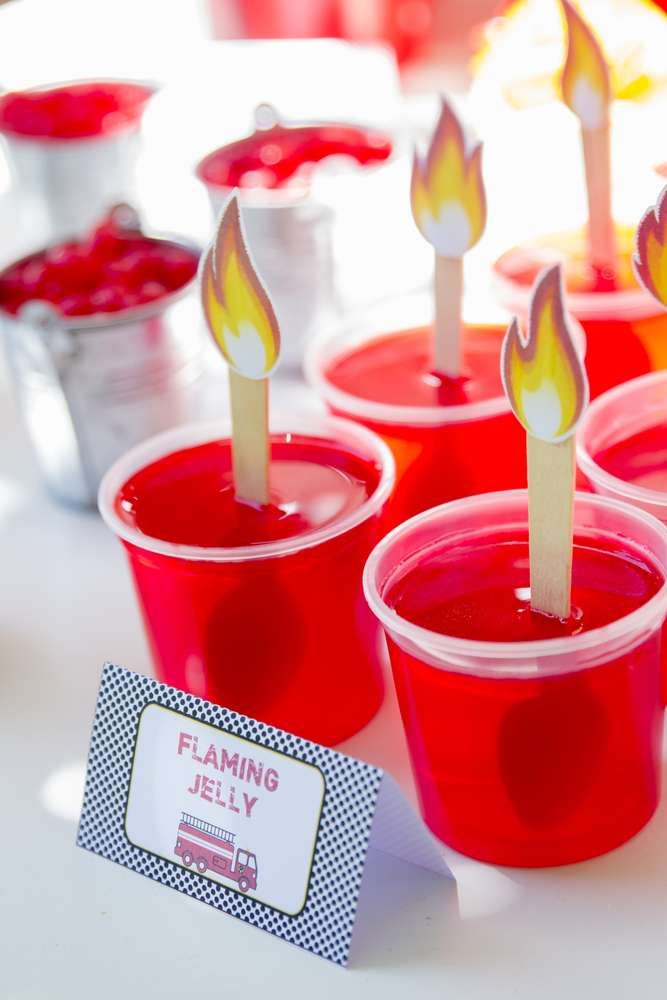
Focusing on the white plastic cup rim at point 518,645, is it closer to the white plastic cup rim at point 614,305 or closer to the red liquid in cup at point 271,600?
the red liquid in cup at point 271,600

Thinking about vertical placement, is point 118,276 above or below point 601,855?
above

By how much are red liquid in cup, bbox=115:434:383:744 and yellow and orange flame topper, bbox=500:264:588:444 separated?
236mm

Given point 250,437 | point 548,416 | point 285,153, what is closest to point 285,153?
point 285,153

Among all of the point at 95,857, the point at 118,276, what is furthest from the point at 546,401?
the point at 118,276

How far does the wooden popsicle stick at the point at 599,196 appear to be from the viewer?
1.30 metres

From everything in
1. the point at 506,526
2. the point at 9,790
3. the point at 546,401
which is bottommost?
the point at 9,790

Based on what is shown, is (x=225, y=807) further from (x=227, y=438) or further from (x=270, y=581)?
(x=227, y=438)

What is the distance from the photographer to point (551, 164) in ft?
6.98

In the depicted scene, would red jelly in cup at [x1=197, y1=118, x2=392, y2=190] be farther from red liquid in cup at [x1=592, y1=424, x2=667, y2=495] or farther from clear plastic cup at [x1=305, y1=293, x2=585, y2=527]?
red liquid in cup at [x1=592, y1=424, x2=667, y2=495]

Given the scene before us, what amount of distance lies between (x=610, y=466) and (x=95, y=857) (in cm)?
53

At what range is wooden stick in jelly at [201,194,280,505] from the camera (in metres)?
1.01

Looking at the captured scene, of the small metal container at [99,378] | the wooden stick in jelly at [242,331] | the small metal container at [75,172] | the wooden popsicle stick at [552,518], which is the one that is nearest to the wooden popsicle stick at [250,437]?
the wooden stick in jelly at [242,331]

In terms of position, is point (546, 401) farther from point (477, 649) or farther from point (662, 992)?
point (662, 992)

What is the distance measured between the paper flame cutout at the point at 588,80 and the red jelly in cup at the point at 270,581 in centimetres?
38
